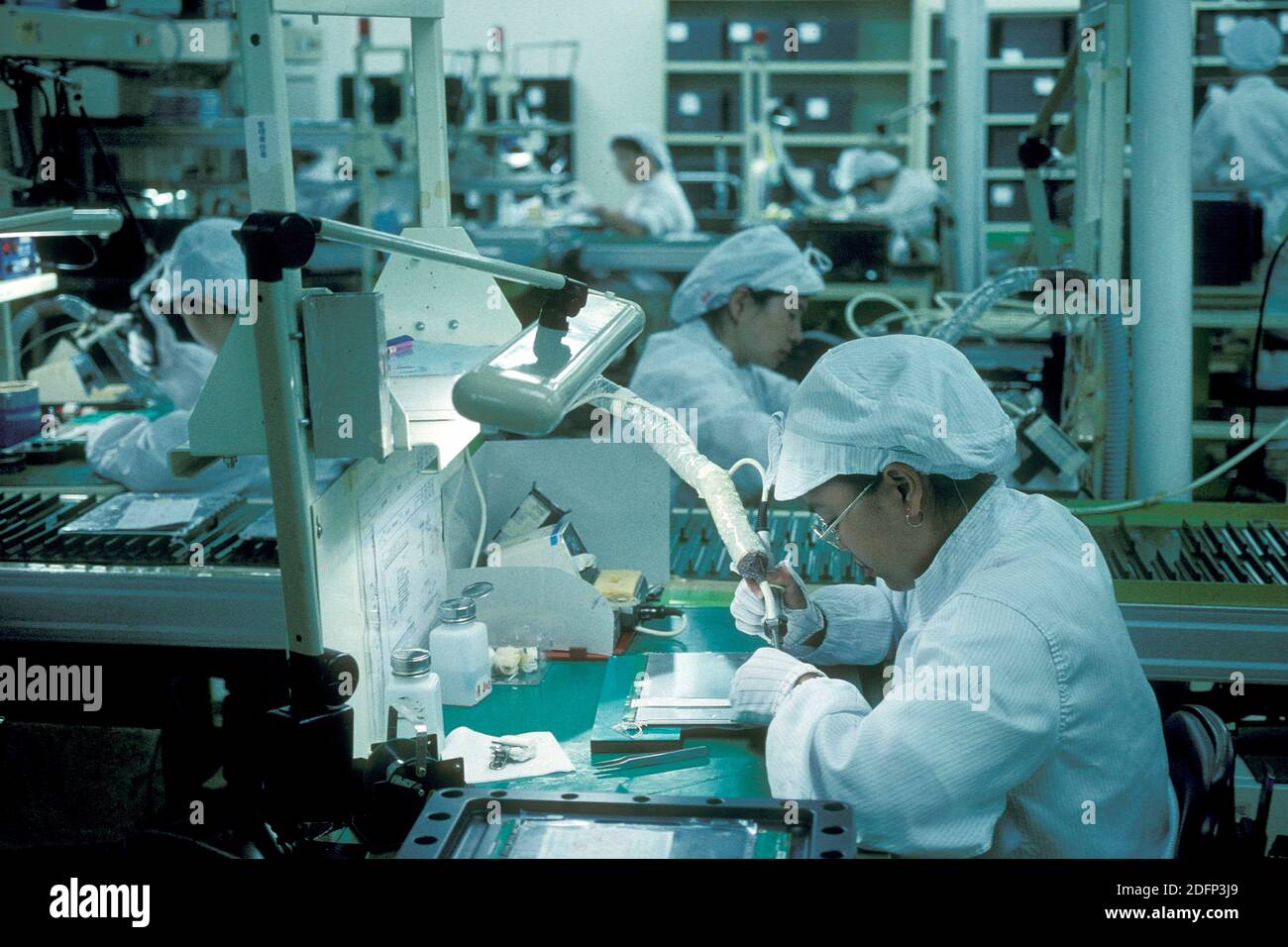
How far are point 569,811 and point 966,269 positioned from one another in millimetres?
4977

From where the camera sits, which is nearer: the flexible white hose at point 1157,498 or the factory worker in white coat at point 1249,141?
the flexible white hose at point 1157,498

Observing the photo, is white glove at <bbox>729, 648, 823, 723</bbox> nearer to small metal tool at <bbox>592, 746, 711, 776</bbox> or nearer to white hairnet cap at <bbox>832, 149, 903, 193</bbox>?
small metal tool at <bbox>592, 746, 711, 776</bbox>

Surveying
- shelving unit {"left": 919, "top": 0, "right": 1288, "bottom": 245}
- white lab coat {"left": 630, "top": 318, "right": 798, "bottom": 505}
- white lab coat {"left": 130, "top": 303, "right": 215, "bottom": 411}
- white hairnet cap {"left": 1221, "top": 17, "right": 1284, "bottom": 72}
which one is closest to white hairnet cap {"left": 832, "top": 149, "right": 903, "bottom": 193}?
shelving unit {"left": 919, "top": 0, "right": 1288, "bottom": 245}

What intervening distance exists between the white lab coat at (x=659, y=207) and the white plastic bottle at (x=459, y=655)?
16.5ft

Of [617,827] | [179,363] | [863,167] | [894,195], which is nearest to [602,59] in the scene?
[863,167]

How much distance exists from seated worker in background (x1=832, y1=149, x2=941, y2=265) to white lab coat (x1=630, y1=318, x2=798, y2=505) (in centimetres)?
288

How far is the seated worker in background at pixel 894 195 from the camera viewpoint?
632 centimetres

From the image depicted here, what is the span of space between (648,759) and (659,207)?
547 centimetres

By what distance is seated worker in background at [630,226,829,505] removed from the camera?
9.57 feet

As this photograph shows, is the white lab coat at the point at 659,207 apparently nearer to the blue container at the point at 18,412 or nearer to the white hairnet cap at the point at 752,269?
the white hairnet cap at the point at 752,269

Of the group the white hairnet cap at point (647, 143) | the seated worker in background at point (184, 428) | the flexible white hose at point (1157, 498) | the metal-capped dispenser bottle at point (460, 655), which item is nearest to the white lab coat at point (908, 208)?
the white hairnet cap at point (647, 143)

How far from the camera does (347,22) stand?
324 inches

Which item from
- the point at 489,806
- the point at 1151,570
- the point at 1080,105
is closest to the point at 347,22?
the point at 1080,105

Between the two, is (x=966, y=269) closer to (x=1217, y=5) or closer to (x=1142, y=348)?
(x=1217, y=5)
